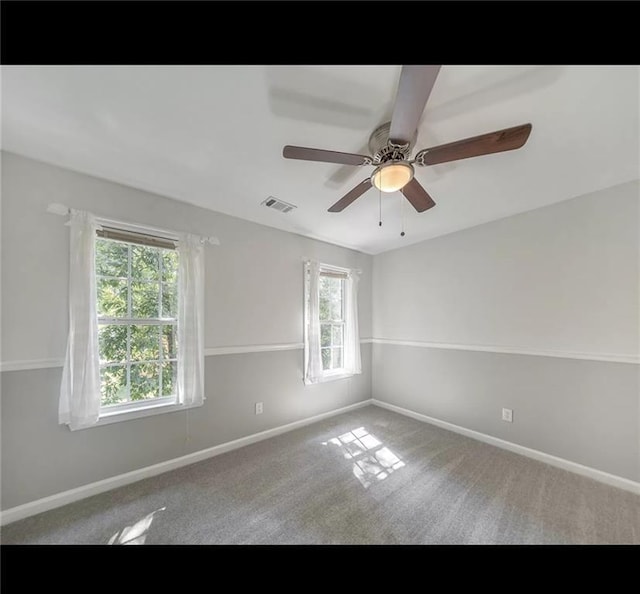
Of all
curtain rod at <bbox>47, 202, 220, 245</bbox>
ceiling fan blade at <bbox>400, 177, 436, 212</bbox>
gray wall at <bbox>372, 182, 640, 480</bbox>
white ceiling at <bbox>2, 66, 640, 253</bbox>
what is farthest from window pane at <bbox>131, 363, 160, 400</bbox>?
gray wall at <bbox>372, 182, 640, 480</bbox>

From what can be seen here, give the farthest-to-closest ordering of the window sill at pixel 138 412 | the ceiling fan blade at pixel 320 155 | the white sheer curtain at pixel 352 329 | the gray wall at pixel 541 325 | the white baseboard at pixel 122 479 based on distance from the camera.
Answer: the white sheer curtain at pixel 352 329 → the gray wall at pixel 541 325 → the window sill at pixel 138 412 → the white baseboard at pixel 122 479 → the ceiling fan blade at pixel 320 155

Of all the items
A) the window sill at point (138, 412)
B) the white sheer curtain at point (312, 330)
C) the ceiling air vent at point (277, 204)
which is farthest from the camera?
the white sheer curtain at point (312, 330)

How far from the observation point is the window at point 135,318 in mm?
1979

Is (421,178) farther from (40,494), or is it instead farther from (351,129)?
(40,494)

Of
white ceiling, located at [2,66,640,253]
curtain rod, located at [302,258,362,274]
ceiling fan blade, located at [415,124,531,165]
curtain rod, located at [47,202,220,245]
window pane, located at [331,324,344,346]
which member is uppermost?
white ceiling, located at [2,66,640,253]

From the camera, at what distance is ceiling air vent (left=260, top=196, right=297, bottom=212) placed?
7.85ft

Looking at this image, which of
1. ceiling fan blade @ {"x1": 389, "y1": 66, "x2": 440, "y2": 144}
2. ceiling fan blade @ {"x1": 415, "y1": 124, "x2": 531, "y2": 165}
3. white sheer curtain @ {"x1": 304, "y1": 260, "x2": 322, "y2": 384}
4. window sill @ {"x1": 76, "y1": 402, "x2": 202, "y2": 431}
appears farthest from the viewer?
white sheer curtain @ {"x1": 304, "y1": 260, "x2": 322, "y2": 384}

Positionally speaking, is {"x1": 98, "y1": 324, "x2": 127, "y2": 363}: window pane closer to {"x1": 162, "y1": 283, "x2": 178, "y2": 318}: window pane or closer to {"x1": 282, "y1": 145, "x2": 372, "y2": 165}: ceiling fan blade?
{"x1": 162, "y1": 283, "x2": 178, "y2": 318}: window pane

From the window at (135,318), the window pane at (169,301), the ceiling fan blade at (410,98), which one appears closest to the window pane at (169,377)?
the window at (135,318)

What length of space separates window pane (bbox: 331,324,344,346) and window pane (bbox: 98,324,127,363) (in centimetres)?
240

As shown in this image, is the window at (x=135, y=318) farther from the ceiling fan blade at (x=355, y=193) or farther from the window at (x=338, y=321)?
the window at (x=338, y=321)

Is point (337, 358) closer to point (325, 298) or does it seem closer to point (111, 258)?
point (325, 298)
